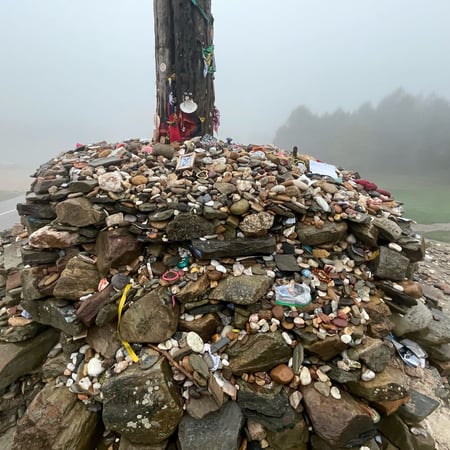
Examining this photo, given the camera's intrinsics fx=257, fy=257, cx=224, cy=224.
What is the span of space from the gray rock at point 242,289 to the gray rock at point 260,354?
14.5 inches

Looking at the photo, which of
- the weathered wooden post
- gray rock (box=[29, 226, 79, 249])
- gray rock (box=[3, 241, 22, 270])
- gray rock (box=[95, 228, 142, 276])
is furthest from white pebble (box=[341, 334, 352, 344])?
gray rock (box=[3, 241, 22, 270])

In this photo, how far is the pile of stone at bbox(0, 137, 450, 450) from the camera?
2316 mm

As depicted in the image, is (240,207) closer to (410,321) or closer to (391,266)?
(391,266)

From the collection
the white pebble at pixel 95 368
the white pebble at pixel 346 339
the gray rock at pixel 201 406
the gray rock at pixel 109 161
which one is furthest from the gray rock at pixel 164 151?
the white pebble at pixel 346 339

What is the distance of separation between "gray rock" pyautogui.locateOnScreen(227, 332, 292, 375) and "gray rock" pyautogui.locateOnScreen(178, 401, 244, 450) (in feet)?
1.15

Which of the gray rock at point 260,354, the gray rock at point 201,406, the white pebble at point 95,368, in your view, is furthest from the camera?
the white pebble at point 95,368

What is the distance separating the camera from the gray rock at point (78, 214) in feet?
9.43

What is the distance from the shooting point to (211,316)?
2652 millimetres

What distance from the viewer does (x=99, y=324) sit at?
2.60 meters

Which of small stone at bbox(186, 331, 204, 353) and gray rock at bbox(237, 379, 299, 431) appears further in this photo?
small stone at bbox(186, 331, 204, 353)

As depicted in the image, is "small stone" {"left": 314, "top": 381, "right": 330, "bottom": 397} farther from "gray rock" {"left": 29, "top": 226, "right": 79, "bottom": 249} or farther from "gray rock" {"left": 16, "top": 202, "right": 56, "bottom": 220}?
"gray rock" {"left": 16, "top": 202, "right": 56, "bottom": 220}

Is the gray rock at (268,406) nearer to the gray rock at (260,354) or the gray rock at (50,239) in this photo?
the gray rock at (260,354)

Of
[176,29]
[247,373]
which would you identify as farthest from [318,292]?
[176,29]

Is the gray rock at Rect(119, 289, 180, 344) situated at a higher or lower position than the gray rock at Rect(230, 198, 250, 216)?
lower
